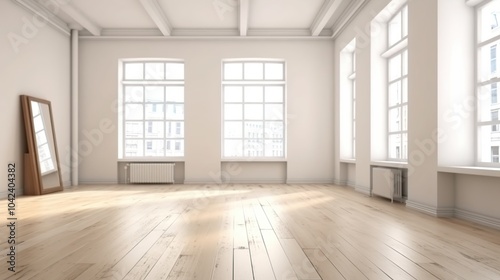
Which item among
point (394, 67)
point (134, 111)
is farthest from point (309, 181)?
point (134, 111)

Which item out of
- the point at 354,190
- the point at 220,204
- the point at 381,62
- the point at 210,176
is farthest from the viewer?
the point at 210,176

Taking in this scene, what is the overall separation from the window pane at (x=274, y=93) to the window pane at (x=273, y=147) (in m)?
1.07

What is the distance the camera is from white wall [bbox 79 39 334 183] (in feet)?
31.3

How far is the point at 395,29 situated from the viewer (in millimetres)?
6812

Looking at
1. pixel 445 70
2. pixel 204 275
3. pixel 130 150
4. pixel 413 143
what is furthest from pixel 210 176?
A: pixel 204 275

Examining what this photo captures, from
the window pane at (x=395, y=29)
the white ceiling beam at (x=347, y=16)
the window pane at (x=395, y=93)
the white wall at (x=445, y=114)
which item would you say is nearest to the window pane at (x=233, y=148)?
the white ceiling beam at (x=347, y=16)

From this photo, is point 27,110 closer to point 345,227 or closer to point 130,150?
point 130,150

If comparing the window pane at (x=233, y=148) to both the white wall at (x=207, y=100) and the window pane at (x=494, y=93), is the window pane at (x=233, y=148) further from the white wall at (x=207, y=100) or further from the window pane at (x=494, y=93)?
the window pane at (x=494, y=93)

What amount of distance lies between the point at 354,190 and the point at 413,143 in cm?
277

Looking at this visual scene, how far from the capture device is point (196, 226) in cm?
412

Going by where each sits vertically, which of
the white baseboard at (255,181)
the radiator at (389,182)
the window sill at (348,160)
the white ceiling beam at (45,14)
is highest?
the white ceiling beam at (45,14)

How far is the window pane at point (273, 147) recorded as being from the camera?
9.98m

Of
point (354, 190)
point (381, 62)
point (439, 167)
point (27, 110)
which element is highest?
point (381, 62)

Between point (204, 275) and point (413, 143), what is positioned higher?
point (413, 143)
